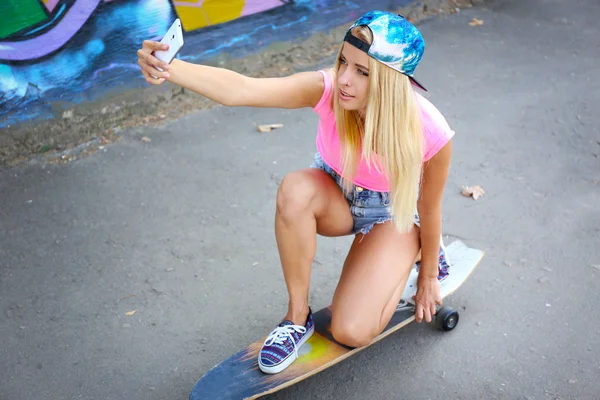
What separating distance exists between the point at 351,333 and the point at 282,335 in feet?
0.99

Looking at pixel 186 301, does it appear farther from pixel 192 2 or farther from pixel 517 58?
pixel 517 58

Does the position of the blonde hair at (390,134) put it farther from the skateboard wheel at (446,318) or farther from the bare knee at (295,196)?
the skateboard wheel at (446,318)

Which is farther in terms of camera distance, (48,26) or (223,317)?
(48,26)

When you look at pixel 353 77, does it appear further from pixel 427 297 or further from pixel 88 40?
pixel 88 40

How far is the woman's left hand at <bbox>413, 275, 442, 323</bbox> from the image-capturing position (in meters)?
3.23

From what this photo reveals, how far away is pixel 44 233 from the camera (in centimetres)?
423

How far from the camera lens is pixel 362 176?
3.04 meters

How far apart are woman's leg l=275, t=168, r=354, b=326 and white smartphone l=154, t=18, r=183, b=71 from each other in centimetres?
83

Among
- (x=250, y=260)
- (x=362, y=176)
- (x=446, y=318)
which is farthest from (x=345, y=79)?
(x=250, y=260)

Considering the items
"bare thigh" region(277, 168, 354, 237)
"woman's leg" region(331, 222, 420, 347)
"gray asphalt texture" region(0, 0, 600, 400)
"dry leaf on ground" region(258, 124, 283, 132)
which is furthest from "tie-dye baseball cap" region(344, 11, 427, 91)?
"dry leaf on ground" region(258, 124, 283, 132)

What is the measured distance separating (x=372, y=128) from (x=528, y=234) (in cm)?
197

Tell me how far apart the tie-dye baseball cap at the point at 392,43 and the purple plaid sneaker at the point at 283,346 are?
3.97ft

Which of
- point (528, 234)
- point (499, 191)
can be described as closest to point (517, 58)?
point (499, 191)

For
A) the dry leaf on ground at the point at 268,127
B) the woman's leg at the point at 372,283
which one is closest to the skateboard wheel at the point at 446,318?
the woman's leg at the point at 372,283
